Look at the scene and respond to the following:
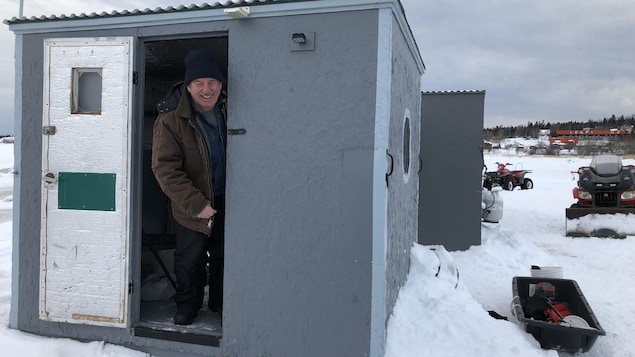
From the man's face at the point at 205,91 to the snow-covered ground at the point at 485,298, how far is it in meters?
2.03

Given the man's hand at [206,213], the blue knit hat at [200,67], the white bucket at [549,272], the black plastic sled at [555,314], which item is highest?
the blue knit hat at [200,67]

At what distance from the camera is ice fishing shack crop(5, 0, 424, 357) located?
3.15 meters

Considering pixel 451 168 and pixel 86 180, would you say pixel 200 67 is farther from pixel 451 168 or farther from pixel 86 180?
pixel 451 168

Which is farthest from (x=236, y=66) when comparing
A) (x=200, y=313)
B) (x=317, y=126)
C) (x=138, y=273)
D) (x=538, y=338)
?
(x=538, y=338)

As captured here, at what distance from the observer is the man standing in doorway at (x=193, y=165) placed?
3.35m

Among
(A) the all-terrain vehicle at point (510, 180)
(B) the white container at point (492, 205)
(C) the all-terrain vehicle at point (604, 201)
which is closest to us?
(C) the all-terrain vehicle at point (604, 201)

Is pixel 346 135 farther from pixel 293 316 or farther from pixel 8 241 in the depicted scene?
pixel 8 241

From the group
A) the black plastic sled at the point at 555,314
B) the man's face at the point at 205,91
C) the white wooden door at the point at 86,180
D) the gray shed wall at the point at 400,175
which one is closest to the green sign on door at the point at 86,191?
the white wooden door at the point at 86,180

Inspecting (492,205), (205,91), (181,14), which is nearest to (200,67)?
(205,91)

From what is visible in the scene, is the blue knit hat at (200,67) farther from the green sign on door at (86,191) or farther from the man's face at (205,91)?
the green sign on door at (86,191)

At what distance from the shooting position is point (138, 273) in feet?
12.0

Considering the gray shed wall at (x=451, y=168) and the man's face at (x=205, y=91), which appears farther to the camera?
the gray shed wall at (x=451, y=168)

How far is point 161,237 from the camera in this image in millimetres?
5066

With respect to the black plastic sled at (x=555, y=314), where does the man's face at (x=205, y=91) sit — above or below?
above
